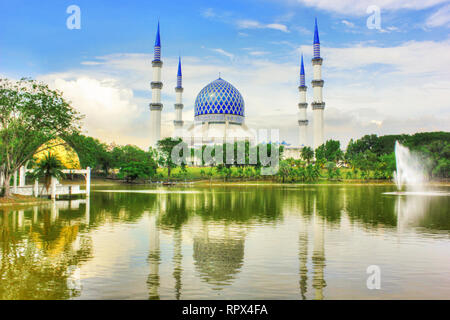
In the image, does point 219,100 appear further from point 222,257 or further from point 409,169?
point 222,257

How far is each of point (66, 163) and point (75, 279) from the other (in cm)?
3413

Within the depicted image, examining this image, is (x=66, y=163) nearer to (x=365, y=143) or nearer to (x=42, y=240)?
(x=42, y=240)

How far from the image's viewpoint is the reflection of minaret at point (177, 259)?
8.58 meters

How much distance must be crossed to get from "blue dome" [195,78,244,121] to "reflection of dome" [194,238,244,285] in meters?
92.1

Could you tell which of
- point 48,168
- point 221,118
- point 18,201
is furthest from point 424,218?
point 221,118

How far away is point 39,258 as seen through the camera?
1109 cm

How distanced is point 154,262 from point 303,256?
4.38 metres

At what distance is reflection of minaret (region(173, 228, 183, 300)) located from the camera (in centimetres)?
858

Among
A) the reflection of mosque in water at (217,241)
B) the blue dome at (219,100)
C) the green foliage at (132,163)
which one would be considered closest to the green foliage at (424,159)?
the blue dome at (219,100)

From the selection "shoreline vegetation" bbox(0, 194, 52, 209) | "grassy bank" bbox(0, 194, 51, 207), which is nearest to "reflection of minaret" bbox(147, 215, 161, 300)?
"shoreline vegetation" bbox(0, 194, 52, 209)

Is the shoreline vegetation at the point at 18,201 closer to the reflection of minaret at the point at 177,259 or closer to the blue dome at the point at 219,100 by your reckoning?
the reflection of minaret at the point at 177,259

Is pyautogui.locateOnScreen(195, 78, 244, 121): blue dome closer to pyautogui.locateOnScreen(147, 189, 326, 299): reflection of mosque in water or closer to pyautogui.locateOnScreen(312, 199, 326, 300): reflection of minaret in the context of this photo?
pyautogui.locateOnScreen(147, 189, 326, 299): reflection of mosque in water

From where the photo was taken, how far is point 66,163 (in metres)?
40.7

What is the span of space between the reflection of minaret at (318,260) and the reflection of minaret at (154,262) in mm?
3408
